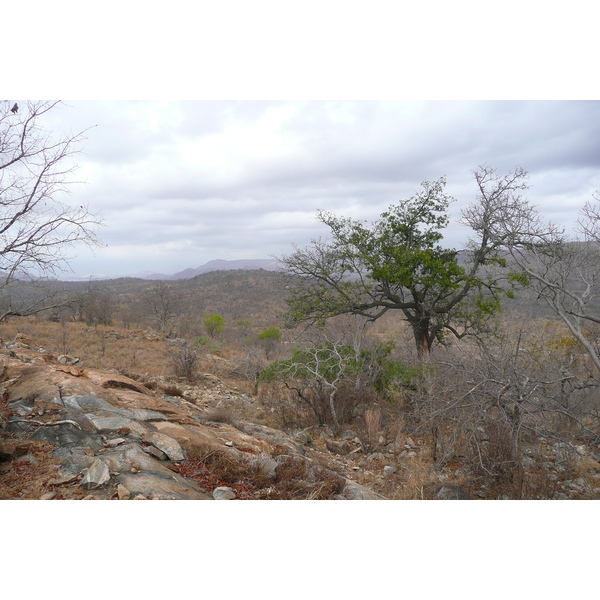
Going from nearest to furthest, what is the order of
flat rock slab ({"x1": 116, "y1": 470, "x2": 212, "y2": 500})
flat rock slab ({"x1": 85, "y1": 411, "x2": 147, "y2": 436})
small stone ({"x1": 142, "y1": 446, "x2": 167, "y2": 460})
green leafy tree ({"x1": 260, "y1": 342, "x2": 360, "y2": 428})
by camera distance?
flat rock slab ({"x1": 116, "y1": 470, "x2": 212, "y2": 500}) < small stone ({"x1": 142, "y1": 446, "x2": 167, "y2": 460}) < flat rock slab ({"x1": 85, "y1": 411, "x2": 147, "y2": 436}) < green leafy tree ({"x1": 260, "y1": 342, "x2": 360, "y2": 428})

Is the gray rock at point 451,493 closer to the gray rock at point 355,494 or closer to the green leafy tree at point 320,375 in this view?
the gray rock at point 355,494

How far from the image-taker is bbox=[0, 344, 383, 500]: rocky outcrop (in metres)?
3.33

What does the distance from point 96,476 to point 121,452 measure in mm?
526

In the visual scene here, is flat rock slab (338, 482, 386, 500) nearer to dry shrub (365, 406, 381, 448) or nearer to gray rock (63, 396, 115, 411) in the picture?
dry shrub (365, 406, 381, 448)

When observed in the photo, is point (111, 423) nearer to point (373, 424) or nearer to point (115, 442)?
point (115, 442)

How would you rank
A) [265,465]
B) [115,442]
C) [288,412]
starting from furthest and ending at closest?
[288,412]
[265,465]
[115,442]

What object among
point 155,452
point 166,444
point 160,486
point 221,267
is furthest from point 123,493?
point 221,267

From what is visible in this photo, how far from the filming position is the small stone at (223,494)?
363cm

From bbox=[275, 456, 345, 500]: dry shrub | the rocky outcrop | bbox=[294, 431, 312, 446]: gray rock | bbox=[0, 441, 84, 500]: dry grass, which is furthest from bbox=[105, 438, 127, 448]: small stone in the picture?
bbox=[294, 431, 312, 446]: gray rock

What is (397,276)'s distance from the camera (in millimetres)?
9781

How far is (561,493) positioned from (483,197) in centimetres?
618

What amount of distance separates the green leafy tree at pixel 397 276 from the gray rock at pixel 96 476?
777 cm

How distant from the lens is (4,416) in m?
4.10

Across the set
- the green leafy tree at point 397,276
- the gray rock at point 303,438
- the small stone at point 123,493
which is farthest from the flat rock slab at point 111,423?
the green leafy tree at point 397,276
